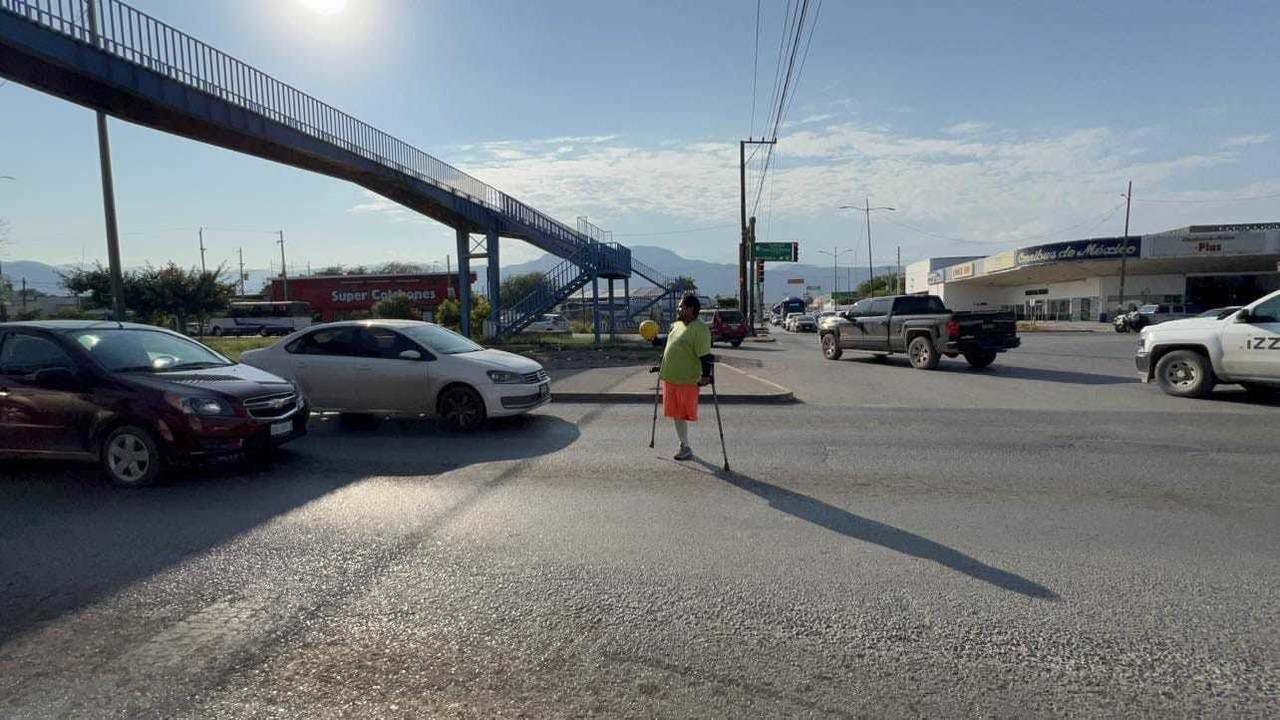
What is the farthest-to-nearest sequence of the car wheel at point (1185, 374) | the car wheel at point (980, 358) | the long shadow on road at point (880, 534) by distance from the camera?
the car wheel at point (980, 358) < the car wheel at point (1185, 374) < the long shadow on road at point (880, 534)

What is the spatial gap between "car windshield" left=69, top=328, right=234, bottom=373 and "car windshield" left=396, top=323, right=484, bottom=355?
2340mm

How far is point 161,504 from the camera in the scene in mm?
6035

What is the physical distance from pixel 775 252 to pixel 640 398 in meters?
→ 41.0

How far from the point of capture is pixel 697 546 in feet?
16.2

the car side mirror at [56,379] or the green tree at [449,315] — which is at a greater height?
the green tree at [449,315]

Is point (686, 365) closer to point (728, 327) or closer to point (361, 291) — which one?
point (728, 327)

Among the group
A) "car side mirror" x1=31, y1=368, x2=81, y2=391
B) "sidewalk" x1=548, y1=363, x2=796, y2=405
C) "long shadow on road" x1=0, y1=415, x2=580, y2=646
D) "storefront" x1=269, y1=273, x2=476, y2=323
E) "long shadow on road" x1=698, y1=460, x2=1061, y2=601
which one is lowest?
"long shadow on road" x1=698, y1=460, x2=1061, y2=601

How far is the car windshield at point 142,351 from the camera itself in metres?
6.94

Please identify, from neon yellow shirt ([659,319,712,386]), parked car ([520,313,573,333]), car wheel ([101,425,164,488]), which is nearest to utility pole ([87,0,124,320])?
car wheel ([101,425,164,488])

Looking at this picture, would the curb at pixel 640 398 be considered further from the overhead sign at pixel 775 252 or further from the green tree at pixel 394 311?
the overhead sign at pixel 775 252

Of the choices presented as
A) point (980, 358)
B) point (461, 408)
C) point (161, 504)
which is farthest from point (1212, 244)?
point (161, 504)

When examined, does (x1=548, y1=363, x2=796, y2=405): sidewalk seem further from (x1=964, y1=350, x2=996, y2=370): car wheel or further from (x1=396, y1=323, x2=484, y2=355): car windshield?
(x1=964, y1=350, x2=996, y2=370): car wheel

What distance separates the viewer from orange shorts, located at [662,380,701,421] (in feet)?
23.6

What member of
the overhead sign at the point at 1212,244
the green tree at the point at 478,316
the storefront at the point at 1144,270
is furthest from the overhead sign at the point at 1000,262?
the green tree at the point at 478,316
